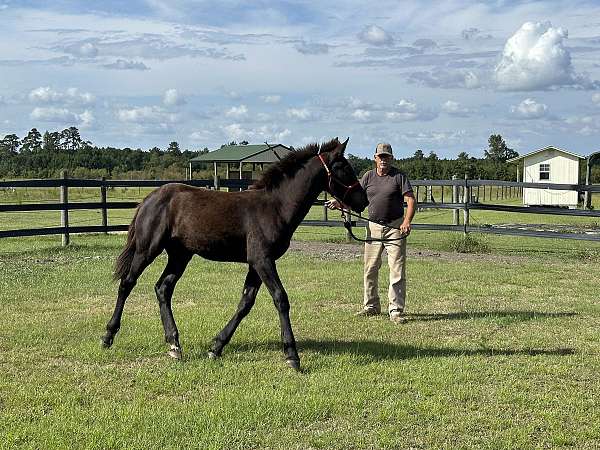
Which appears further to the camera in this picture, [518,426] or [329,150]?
[329,150]

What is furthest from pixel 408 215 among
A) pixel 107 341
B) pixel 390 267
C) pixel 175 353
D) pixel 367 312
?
pixel 107 341

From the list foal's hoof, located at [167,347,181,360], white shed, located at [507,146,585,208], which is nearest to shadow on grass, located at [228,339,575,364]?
foal's hoof, located at [167,347,181,360]

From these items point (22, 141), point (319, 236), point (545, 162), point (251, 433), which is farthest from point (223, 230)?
point (22, 141)

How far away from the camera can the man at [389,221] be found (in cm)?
888

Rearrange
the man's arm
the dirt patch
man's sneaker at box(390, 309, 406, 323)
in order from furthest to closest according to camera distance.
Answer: the dirt patch, man's sneaker at box(390, 309, 406, 323), the man's arm

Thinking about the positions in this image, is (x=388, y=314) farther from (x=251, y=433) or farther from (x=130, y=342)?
(x=251, y=433)

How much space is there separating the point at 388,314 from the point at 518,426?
430 cm

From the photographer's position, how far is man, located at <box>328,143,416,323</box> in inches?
349

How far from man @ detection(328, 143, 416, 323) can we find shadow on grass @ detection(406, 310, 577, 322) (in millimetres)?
429

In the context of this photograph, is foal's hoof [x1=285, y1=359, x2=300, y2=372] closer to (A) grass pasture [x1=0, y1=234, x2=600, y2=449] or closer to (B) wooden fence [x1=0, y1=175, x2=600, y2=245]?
(A) grass pasture [x1=0, y1=234, x2=600, y2=449]

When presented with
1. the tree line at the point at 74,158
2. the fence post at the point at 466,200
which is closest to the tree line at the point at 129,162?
the tree line at the point at 74,158

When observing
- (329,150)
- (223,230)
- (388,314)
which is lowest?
(388,314)

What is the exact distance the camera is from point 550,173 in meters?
37.7

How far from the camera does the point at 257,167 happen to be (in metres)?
50.0
